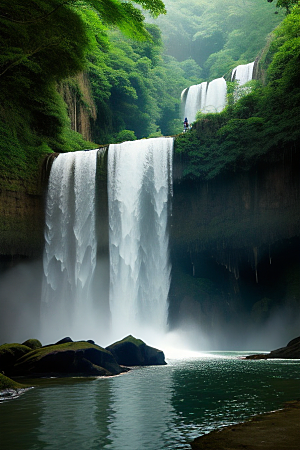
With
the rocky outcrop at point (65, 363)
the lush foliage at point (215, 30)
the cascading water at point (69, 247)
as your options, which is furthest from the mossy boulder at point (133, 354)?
the lush foliage at point (215, 30)

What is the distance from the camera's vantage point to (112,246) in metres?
20.8

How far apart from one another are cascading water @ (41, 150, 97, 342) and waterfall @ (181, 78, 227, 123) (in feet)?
47.4

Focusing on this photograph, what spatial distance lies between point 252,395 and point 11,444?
3.75 metres

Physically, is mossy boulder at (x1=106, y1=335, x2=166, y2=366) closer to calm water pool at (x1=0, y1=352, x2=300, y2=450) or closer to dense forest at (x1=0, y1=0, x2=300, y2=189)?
calm water pool at (x1=0, y1=352, x2=300, y2=450)

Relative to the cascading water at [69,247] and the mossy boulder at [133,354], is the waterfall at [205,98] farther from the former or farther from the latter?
the mossy boulder at [133,354]

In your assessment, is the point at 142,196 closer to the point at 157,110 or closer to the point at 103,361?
the point at 103,361

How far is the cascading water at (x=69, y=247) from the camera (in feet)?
68.9

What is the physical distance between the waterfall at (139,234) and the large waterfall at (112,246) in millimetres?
44

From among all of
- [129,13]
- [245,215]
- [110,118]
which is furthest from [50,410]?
[110,118]

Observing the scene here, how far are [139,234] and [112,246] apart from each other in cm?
137

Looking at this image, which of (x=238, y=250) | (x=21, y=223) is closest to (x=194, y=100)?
(x=238, y=250)

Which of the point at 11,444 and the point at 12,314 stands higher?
the point at 12,314

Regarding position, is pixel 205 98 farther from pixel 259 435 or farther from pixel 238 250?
pixel 259 435

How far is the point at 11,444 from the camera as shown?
4.35 m
